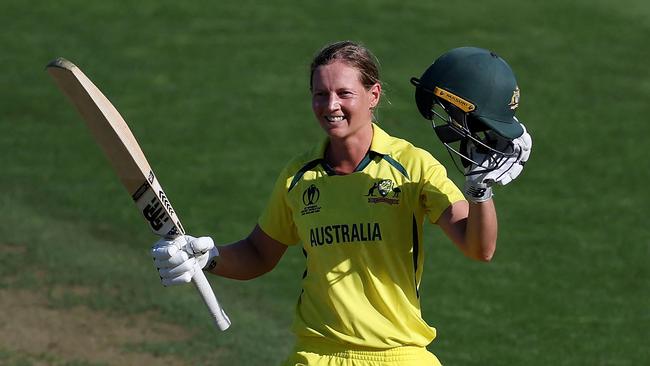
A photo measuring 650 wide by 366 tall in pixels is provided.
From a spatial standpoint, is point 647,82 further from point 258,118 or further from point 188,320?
point 188,320

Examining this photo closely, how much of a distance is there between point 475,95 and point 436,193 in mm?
552

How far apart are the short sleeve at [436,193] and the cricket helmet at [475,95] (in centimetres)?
31

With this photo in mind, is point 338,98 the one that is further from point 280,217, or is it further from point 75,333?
point 75,333

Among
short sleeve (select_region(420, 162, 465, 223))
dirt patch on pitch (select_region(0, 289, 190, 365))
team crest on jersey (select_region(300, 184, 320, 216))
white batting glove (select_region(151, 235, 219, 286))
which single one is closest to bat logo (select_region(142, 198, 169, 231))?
white batting glove (select_region(151, 235, 219, 286))

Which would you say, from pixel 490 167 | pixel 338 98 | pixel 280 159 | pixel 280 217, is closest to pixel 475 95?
pixel 490 167

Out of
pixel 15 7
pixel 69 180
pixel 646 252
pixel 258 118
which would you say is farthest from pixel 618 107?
pixel 15 7

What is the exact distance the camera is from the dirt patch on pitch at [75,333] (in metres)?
9.23

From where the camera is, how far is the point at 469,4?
1586 cm

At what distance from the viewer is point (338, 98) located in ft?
18.1

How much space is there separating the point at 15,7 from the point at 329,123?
11046 millimetres

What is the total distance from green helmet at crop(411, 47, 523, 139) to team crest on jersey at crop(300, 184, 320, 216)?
0.79 m

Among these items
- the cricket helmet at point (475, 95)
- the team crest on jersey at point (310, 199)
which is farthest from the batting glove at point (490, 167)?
the team crest on jersey at point (310, 199)

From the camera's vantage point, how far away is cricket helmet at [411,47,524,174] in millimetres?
5148

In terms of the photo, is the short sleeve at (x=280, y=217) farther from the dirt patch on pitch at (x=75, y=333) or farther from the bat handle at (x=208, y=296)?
the dirt patch on pitch at (x=75, y=333)
